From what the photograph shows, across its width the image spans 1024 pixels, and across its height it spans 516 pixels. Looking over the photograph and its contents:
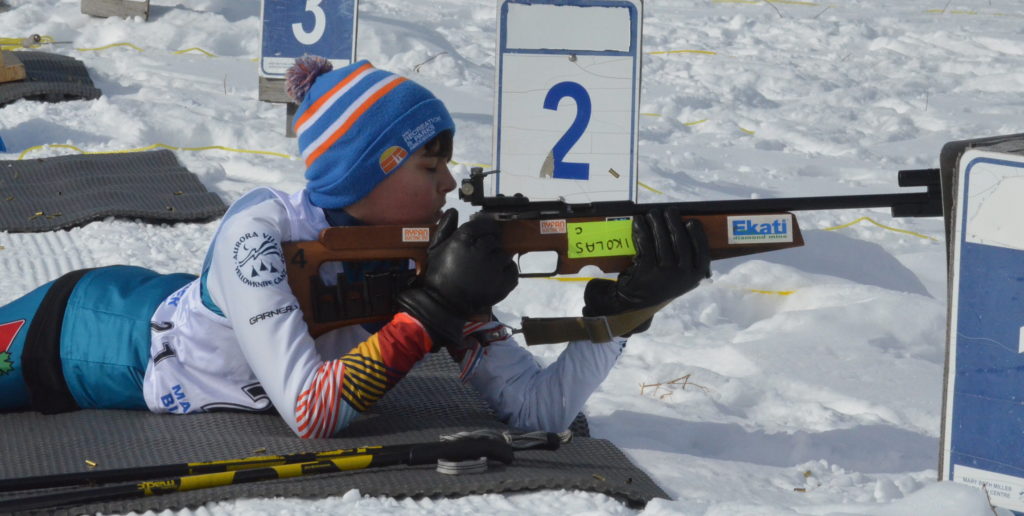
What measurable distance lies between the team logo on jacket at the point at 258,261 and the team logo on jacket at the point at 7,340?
77cm

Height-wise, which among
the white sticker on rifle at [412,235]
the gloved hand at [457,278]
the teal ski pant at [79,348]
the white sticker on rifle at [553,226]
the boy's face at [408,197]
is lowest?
the teal ski pant at [79,348]

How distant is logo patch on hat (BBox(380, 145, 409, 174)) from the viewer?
8.90 ft

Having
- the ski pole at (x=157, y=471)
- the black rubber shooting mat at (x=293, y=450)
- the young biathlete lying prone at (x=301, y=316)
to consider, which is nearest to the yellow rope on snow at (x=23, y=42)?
the young biathlete lying prone at (x=301, y=316)

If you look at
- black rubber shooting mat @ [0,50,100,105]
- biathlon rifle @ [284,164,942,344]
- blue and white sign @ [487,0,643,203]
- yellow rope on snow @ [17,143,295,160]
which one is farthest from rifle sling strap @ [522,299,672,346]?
black rubber shooting mat @ [0,50,100,105]

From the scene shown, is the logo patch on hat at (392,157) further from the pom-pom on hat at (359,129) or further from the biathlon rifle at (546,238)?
the biathlon rifle at (546,238)

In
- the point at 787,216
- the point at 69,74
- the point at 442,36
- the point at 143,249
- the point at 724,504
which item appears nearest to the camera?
the point at 724,504

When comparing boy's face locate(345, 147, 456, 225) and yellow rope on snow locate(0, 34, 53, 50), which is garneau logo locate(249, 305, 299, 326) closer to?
boy's face locate(345, 147, 456, 225)

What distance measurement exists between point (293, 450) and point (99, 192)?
316cm

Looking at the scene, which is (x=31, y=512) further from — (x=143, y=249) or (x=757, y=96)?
(x=757, y=96)

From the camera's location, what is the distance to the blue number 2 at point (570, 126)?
4.72 meters

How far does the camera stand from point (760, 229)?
2.80 metres

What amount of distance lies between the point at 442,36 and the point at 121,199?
5566mm

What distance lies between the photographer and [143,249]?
473 centimetres

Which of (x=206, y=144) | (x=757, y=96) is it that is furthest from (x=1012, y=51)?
(x=206, y=144)
